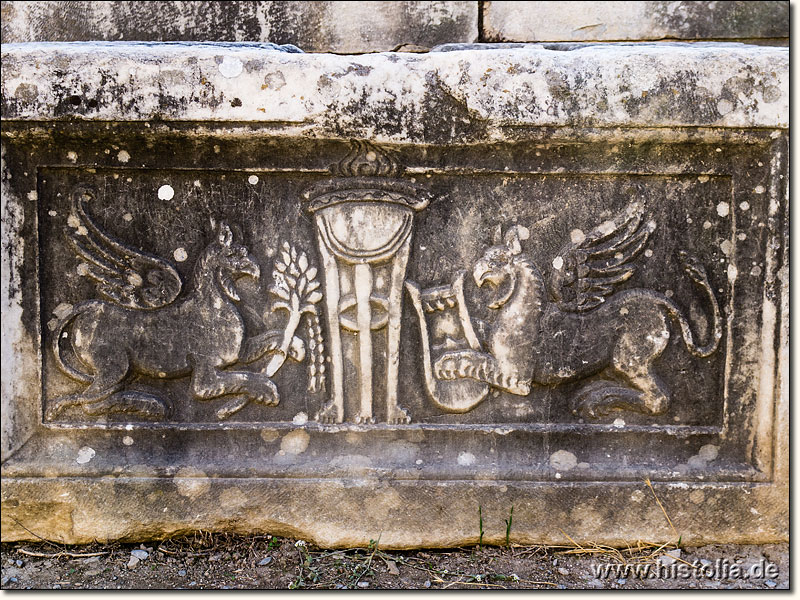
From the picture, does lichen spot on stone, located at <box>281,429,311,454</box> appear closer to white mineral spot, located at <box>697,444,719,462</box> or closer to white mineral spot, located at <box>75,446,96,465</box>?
white mineral spot, located at <box>75,446,96,465</box>

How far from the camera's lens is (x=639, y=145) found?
221 cm

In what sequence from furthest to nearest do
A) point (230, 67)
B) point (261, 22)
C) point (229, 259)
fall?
point (261, 22)
point (229, 259)
point (230, 67)

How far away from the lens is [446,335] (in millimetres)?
2320

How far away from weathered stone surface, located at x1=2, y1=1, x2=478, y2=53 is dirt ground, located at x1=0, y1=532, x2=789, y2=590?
6.66 feet

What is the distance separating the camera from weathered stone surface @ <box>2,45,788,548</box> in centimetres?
224

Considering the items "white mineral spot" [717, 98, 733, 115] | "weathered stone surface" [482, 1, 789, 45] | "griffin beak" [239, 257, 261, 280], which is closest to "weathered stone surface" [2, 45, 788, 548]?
"griffin beak" [239, 257, 261, 280]

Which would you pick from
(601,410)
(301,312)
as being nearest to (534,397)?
(601,410)

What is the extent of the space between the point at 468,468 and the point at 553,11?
2.00 meters

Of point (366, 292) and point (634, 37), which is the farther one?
point (634, 37)

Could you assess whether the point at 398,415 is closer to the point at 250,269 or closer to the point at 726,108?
the point at 250,269

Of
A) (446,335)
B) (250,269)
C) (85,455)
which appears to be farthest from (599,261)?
(85,455)

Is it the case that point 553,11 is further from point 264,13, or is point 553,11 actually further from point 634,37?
point 264,13

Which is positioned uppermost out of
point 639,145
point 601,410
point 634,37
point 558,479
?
point 634,37

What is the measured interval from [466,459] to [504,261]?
654 millimetres
